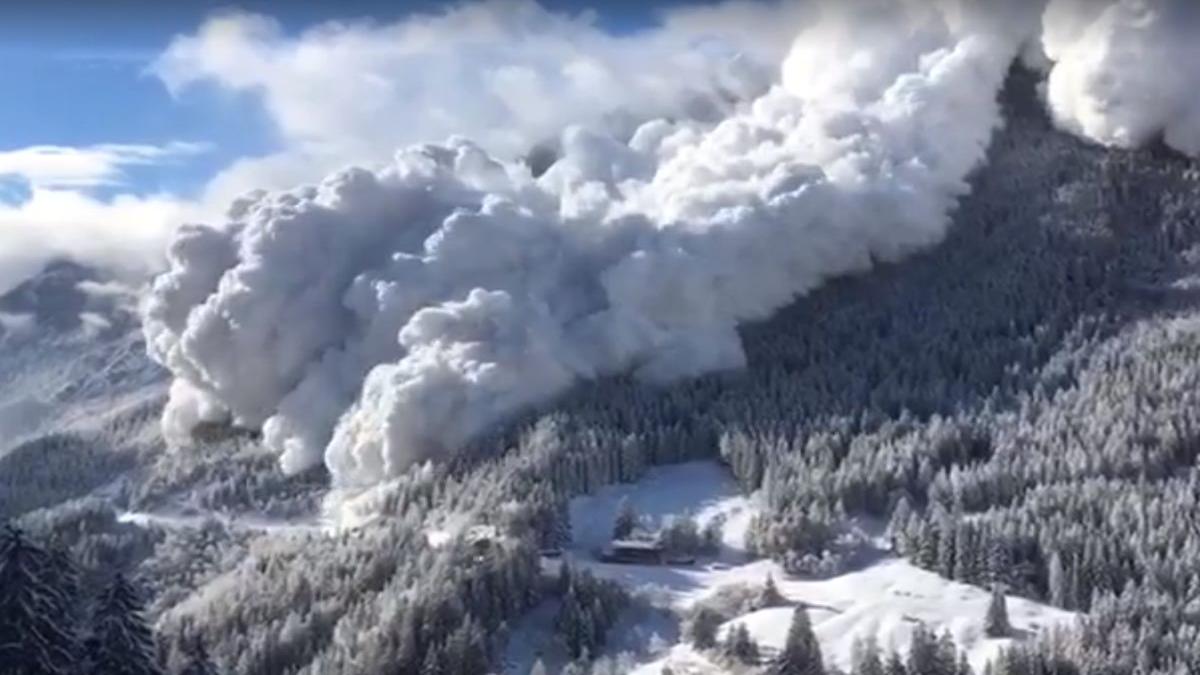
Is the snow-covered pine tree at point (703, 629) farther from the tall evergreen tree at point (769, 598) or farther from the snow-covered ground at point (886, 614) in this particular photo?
the tall evergreen tree at point (769, 598)

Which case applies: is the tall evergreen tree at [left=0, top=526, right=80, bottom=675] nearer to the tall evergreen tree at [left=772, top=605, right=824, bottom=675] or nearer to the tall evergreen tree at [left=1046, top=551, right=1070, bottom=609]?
the tall evergreen tree at [left=772, top=605, right=824, bottom=675]

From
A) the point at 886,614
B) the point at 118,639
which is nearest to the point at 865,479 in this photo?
the point at 886,614

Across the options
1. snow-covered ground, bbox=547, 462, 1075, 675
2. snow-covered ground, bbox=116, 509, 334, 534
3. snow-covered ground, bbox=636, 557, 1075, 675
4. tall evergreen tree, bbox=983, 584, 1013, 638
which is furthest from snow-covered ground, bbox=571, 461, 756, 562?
snow-covered ground, bbox=116, 509, 334, 534

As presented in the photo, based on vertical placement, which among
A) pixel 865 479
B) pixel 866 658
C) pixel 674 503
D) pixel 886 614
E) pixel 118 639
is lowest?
pixel 866 658

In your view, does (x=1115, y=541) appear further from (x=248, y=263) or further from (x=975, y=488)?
(x=248, y=263)

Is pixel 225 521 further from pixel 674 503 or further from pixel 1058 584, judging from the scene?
pixel 1058 584
